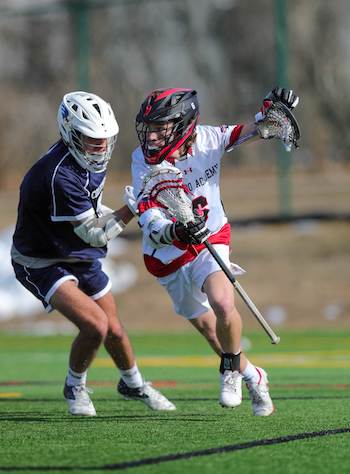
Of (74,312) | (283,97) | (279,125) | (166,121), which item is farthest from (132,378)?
(283,97)

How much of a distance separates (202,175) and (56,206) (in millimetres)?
890

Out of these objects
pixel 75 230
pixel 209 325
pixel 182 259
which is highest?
pixel 75 230

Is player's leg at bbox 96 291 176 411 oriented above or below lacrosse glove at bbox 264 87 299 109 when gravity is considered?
below

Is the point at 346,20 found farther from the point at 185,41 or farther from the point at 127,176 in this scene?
the point at 127,176

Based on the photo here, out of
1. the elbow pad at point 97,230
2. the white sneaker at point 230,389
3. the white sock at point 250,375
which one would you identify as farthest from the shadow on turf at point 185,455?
the elbow pad at point 97,230

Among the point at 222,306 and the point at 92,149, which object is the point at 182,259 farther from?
the point at 92,149

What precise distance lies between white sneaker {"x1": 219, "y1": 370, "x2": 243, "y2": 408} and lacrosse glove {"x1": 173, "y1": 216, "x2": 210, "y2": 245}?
2.68ft

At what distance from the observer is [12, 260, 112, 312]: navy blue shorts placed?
6.86m

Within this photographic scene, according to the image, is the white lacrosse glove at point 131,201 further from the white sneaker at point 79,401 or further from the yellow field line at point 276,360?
the yellow field line at point 276,360

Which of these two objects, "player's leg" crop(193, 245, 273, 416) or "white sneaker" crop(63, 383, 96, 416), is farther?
"white sneaker" crop(63, 383, 96, 416)

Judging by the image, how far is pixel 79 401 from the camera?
6910mm

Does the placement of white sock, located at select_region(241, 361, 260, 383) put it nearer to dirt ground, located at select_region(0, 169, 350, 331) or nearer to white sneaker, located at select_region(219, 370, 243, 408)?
white sneaker, located at select_region(219, 370, 243, 408)

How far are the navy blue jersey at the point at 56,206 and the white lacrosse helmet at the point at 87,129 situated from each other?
0.09m

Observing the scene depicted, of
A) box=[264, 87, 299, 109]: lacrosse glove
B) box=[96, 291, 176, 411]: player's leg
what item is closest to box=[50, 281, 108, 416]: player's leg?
box=[96, 291, 176, 411]: player's leg
